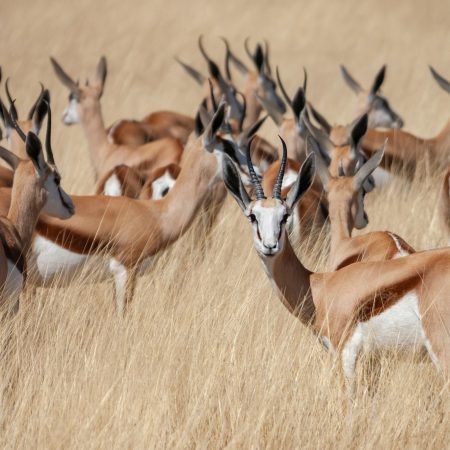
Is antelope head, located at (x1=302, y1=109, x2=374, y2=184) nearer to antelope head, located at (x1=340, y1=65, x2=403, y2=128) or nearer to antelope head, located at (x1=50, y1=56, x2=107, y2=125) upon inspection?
antelope head, located at (x1=50, y1=56, x2=107, y2=125)


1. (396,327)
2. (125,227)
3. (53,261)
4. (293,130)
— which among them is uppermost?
(293,130)

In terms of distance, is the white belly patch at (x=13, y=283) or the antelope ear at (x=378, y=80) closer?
the white belly patch at (x=13, y=283)

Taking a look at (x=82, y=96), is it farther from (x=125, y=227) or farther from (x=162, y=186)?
(x=125, y=227)

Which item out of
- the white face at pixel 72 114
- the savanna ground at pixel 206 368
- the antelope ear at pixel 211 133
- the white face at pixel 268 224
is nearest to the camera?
the savanna ground at pixel 206 368

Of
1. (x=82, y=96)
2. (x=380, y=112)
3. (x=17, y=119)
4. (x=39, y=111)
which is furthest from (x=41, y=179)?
(x=380, y=112)

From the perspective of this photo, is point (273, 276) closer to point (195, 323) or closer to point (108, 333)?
point (195, 323)

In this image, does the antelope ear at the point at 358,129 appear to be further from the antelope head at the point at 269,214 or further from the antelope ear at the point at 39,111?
the antelope head at the point at 269,214

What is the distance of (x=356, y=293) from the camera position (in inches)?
165

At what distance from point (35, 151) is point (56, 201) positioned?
0.38 m

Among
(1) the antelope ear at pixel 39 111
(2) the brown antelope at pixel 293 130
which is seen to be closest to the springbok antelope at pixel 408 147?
(2) the brown antelope at pixel 293 130

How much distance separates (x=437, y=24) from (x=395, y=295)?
54.0 feet

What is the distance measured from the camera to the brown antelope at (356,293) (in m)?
3.91

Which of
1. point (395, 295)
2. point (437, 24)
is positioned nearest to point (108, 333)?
point (395, 295)

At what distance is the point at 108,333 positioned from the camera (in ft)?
16.3
